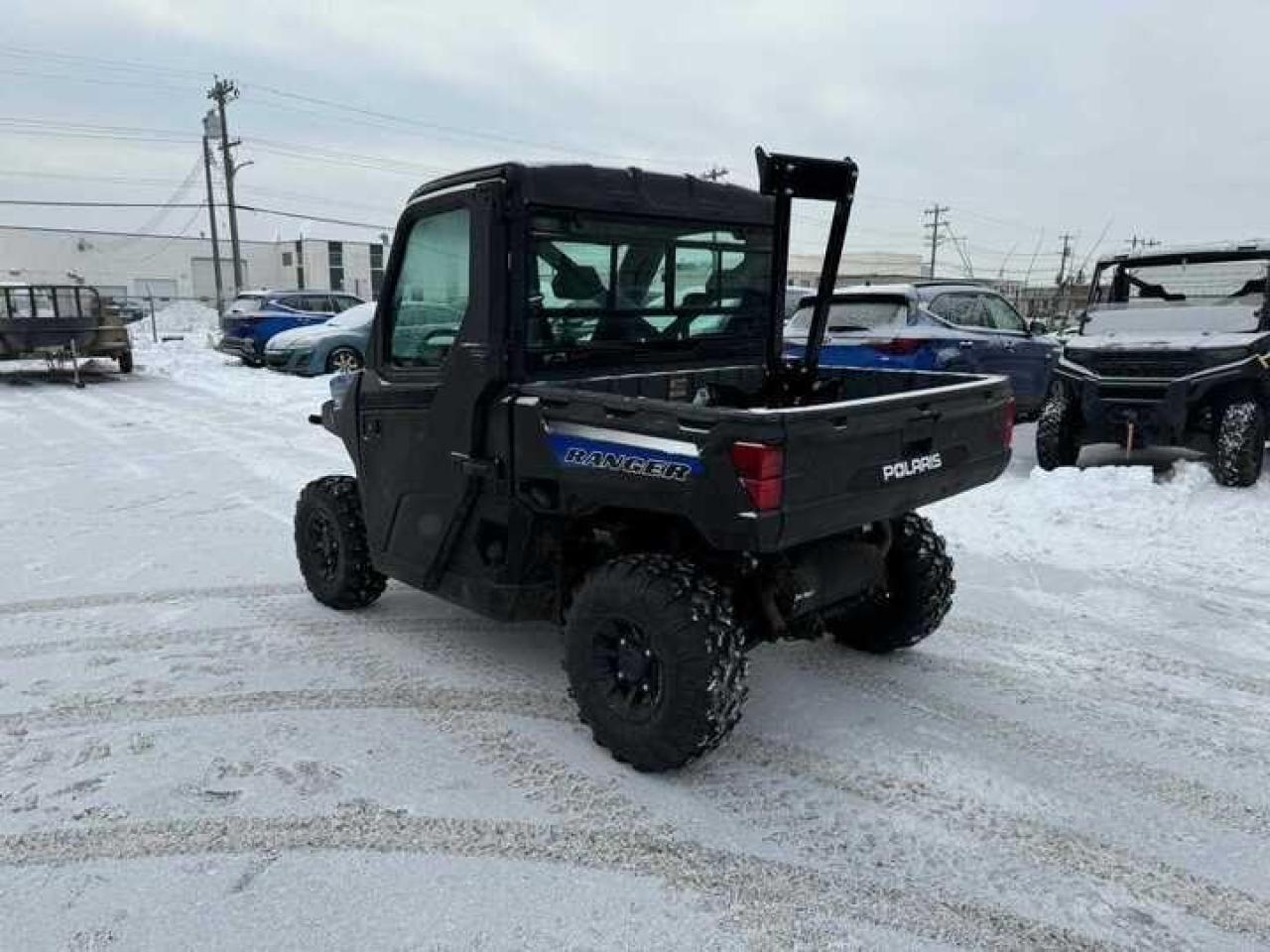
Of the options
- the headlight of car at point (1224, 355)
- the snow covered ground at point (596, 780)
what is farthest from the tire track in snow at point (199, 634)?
the headlight of car at point (1224, 355)

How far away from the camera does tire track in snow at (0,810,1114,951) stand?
2480 millimetres

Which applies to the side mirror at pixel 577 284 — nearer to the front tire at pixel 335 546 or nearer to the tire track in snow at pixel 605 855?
the front tire at pixel 335 546

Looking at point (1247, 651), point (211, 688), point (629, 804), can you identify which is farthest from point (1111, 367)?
point (211, 688)

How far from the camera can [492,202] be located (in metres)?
3.33

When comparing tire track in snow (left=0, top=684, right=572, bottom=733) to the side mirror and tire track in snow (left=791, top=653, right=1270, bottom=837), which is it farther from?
the side mirror

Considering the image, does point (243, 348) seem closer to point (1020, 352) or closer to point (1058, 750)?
point (1020, 352)

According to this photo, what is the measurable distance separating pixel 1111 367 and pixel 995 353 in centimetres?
187

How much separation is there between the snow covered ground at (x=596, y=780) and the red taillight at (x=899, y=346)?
3720mm

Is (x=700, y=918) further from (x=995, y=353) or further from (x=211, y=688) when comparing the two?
(x=995, y=353)

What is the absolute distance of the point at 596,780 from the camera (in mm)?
3197

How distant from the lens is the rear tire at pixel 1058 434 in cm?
808

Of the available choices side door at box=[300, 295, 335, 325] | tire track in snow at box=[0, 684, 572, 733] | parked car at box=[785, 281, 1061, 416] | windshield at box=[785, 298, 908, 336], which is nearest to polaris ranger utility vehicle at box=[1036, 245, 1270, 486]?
parked car at box=[785, 281, 1061, 416]

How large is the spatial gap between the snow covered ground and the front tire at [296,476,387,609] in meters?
0.15

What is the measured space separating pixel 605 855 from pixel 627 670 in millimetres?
668
